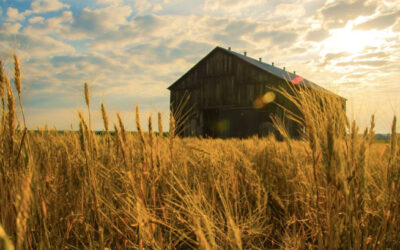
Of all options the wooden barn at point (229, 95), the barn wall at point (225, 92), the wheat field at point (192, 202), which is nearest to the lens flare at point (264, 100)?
the wooden barn at point (229, 95)

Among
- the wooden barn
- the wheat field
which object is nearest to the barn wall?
the wooden barn

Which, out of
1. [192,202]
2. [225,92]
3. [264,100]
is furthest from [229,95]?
[192,202]

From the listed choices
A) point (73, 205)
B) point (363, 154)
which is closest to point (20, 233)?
point (363, 154)

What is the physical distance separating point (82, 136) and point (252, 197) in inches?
55.3

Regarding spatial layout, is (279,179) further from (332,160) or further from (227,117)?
(227,117)

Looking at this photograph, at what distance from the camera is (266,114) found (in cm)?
1639

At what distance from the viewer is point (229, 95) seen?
1722 centimetres

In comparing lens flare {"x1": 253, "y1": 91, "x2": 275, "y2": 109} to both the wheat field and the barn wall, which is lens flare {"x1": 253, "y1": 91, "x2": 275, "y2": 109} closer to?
the barn wall

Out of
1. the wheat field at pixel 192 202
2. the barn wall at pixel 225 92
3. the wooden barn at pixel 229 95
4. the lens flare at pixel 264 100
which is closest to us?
the wheat field at pixel 192 202

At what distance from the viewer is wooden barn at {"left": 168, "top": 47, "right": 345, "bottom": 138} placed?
16141 millimetres

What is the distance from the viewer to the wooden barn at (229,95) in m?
16.1

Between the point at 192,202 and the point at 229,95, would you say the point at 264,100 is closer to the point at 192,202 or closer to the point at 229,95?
the point at 229,95

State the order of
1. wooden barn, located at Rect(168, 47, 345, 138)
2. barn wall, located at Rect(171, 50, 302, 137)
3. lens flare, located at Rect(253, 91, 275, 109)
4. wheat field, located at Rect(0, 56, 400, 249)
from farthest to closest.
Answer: barn wall, located at Rect(171, 50, 302, 137)
wooden barn, located at Rect(168, 47, 345, 138)
lens flare, located at Rect(253, 91, 275, 109)
wheat field, located at Rect(0, 56, 400, 249)

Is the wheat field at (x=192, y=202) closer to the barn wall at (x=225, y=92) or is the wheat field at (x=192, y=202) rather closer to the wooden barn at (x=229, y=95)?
the wooden barn at (x=229, y=95)
